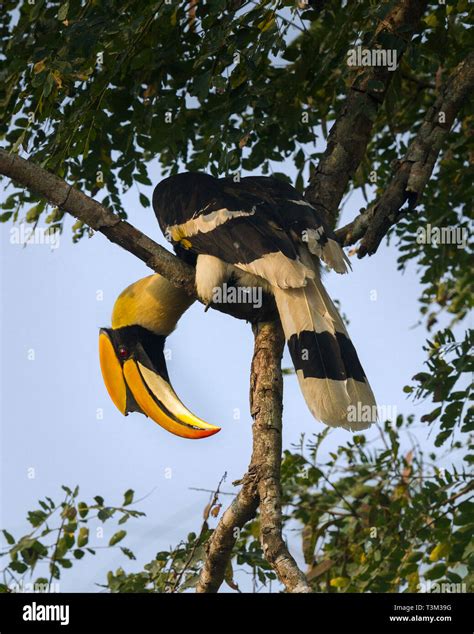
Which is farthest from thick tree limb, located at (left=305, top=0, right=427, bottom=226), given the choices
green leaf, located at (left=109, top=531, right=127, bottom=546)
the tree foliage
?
green leaf, located at (left=109, top=531, right=127, bottom=546)

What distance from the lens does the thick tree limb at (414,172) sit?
3664 mm

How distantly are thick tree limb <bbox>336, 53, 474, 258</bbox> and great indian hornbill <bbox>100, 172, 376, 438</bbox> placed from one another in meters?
0.20

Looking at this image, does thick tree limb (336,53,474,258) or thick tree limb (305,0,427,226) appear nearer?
thick tree limb (336,53,474,258)

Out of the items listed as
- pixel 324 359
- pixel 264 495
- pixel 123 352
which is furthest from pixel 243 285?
pixel 264 495

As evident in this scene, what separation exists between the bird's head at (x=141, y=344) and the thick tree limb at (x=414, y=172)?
32.7 inches

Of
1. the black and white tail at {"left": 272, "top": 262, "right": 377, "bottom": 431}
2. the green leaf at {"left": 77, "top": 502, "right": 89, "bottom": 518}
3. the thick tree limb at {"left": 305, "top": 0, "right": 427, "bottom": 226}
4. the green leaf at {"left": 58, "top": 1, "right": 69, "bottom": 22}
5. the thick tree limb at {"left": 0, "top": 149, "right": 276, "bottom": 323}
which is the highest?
the green leaf at {"left": 58, "top": 1, "right": 69, "bottom": 22}

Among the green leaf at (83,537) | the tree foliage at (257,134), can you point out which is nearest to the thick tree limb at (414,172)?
the tree foliage at (257,134)

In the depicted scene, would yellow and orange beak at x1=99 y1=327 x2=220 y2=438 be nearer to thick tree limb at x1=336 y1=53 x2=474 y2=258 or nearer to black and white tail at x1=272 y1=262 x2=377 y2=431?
black and white tail at x1=272 y1=262 x2=377 y2=431

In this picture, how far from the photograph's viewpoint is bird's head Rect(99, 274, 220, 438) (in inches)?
157

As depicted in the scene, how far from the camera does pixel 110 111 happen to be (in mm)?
4016

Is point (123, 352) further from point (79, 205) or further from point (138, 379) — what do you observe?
point (79, 205)

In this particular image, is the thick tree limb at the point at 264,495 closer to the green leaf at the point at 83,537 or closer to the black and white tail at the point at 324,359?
the black and white tail at the point at 324,359

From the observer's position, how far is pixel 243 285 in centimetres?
370

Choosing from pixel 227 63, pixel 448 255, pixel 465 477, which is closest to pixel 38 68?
pixel 227 63
